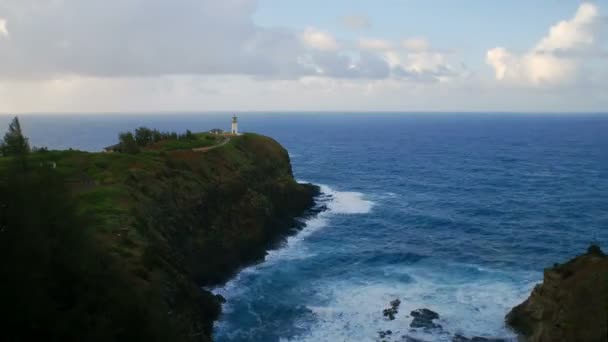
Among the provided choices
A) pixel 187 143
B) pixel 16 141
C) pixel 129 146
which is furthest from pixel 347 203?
pixel 16 141

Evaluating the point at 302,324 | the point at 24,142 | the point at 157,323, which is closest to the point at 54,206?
the point at 24,142

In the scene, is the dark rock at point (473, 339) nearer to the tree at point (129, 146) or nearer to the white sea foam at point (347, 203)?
the white sea foam at point (347, 203)

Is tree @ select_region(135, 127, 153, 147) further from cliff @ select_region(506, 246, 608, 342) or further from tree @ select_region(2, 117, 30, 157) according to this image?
cliff @ select_region(506, 246, 608, 342)

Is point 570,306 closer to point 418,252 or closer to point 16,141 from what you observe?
point 418,252

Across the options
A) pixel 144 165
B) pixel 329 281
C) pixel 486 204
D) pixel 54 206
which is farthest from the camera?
pixel 486 204

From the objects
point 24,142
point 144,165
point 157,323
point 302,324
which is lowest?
point 302,324

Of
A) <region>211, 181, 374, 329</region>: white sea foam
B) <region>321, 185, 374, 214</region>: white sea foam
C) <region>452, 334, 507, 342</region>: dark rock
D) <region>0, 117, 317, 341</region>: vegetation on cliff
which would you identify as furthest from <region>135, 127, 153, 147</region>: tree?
<region>452, 334, 507, 342</region>: dark rock

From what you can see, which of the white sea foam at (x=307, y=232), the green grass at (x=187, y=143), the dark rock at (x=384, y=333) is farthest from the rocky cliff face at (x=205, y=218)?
the dark rock at (x=384, y=333)

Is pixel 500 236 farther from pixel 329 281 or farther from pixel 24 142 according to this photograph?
pixel 24 142
